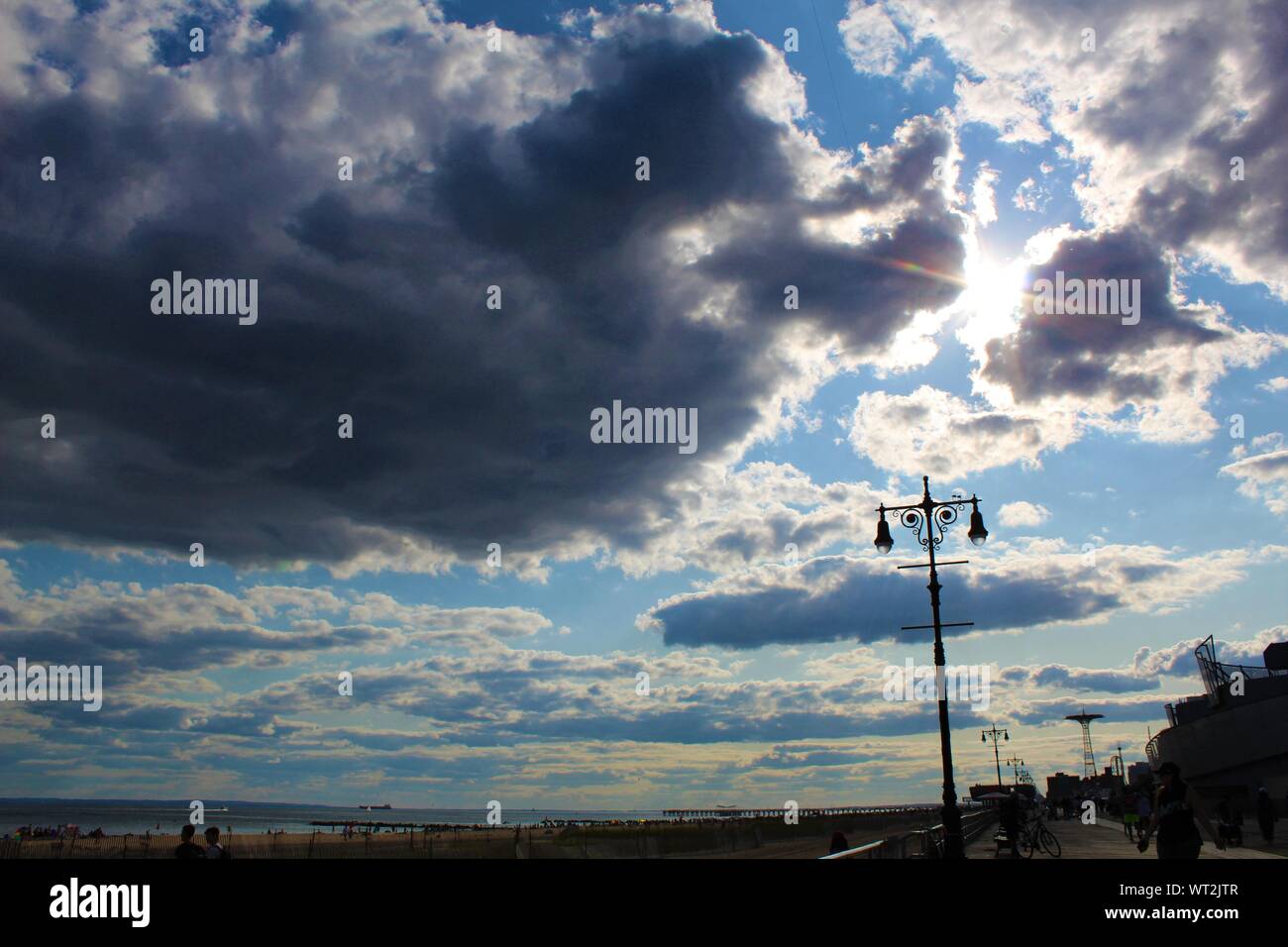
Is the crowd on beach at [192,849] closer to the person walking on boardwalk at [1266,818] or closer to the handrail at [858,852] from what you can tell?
the handrail at [858,852]

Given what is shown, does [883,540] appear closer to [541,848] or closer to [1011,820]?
[1011,820]

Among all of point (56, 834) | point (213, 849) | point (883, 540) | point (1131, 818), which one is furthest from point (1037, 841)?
point (56, 834)

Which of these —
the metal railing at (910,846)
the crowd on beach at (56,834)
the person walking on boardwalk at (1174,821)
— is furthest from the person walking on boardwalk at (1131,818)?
the crowd on beach at (56,834)

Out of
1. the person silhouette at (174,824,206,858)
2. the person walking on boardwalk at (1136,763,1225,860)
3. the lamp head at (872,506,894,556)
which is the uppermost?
the lamp head at (872,506,894,556)

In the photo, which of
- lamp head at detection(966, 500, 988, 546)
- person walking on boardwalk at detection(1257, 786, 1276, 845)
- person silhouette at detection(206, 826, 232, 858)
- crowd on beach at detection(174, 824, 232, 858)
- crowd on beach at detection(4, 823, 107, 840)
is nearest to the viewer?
crowd on beach at detection(174, 824, 232, 858)

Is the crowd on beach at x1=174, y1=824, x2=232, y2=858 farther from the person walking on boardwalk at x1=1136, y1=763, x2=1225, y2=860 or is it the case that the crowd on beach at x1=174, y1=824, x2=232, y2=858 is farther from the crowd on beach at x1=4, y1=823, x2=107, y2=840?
the crowd on beach at x1=4, y1=823, x2=107, y2=840

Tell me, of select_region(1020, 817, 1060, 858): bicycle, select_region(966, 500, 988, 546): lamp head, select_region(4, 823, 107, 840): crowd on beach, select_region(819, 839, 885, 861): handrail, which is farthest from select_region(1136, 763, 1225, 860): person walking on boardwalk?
select_region(4, 823, 107, 840): crowd on beach

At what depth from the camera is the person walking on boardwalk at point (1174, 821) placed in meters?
10.8

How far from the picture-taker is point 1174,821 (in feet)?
35.8

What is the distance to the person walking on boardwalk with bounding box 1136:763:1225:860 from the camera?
10773mm
